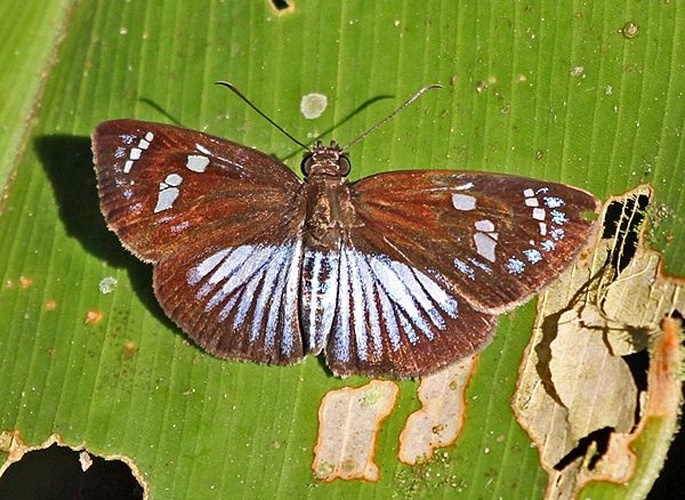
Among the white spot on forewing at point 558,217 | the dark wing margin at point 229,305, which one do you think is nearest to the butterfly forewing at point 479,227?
the white spot on forewing at point 558,217

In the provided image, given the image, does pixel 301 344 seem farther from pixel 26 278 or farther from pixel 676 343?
pixel 676 343

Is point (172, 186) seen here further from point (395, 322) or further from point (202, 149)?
point (395, 322)

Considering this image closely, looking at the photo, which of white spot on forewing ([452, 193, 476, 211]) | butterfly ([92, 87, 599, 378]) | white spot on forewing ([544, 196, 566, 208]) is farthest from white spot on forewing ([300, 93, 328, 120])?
white spot on forewing ([544, 196, 566, 208])

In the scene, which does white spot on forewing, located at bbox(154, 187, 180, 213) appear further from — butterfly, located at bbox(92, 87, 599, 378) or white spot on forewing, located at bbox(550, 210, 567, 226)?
white spot on forewing, located at bbox(550, 210, 567, 226)

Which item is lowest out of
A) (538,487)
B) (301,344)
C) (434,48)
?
(538,487)

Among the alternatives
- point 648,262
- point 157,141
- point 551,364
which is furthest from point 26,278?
point 648,262

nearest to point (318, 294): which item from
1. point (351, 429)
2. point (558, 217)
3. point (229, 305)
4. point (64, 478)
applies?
point (229, 305)
